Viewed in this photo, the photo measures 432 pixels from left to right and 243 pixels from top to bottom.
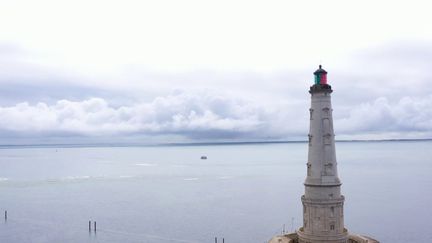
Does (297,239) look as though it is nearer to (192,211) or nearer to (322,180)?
(322,180)

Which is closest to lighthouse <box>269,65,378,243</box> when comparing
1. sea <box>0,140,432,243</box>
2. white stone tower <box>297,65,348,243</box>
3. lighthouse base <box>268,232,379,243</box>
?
white stone tower <box>297,65,348,243</box>

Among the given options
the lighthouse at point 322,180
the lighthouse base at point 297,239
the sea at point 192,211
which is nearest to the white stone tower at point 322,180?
the lighthouse at point 322,180

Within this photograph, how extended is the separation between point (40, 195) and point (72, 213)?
115 ft

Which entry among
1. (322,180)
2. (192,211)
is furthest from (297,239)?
(192,211)

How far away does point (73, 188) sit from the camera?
5817 inches

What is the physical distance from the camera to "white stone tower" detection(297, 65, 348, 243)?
30.0 m

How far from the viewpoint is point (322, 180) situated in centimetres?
3017

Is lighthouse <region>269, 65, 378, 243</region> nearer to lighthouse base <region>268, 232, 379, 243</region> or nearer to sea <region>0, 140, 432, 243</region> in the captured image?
lighthouse base <region>268, 232, 379, 243</region>

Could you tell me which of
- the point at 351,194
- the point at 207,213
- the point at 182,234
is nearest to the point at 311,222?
the point at 182,234

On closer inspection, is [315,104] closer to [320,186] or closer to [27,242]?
[320,186]

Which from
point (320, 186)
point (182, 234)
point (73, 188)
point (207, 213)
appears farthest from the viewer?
point (73, 188)

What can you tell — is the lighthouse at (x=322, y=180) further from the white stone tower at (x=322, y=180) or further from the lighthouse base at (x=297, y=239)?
the lighthouse base at (x=297, y=239)

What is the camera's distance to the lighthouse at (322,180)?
30.0 meters

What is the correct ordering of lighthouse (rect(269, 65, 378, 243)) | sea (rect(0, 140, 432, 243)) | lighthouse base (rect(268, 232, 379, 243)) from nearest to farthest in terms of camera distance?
lighthouse (rect(269, 65, 378, 243)) < lighthouse base (rect(268, 232, 379, 243)) < sea (rect(0, 140, 432, 243))
